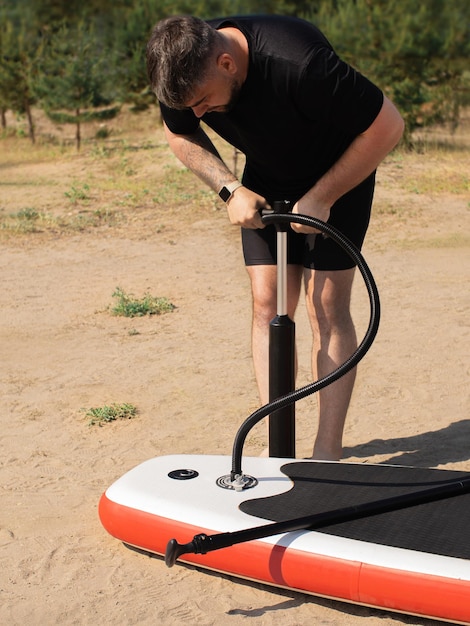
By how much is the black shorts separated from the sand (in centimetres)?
86

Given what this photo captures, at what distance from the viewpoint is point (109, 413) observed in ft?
12.9

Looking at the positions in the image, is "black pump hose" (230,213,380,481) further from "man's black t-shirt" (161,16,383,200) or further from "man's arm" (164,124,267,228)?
"man's black t-shirt" (161,16,383,200)

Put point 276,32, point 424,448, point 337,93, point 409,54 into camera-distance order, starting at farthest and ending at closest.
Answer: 1. point 409,54
2. point 424,448
3. point 276,32
4. point 337,93

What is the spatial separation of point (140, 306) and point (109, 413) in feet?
5.83

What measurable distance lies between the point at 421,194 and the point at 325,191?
651 centimetres

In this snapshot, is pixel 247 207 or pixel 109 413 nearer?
pixel 247 207

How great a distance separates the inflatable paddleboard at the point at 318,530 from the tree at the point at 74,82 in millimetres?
13582

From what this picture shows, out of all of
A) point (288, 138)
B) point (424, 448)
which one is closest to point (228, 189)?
point (288, 138)

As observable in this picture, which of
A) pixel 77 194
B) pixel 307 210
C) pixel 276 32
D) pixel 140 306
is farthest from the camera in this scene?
pixel 77 194

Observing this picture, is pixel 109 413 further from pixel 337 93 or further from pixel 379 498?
pixel 337 93

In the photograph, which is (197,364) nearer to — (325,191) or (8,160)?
(325,191)

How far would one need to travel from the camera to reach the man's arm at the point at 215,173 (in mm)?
2846

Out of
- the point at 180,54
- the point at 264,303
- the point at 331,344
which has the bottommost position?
the point at 331,344

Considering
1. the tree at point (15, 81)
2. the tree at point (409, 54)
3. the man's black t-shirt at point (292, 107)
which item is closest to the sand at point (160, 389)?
the man's black t-shirt at point (292, 107)
